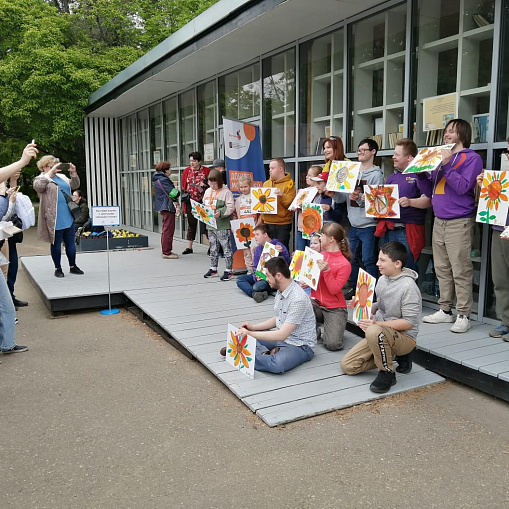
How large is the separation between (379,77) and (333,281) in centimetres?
305

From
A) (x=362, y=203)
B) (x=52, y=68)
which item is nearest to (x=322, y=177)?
(x=362, y=203)

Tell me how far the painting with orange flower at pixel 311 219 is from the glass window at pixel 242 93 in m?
3.44

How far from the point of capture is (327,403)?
375 cm

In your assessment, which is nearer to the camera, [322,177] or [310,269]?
[310,269]

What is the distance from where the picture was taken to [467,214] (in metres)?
4.73

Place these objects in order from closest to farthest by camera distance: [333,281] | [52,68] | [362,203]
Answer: [333,281] < [362,203] < [52,68]

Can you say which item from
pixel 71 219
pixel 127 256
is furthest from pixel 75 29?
pixel 71 219

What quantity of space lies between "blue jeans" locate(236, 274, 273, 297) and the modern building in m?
1.85

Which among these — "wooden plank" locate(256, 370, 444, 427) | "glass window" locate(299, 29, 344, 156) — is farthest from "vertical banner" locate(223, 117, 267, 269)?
"wooden plank" locate(256, 370, 444, 427)

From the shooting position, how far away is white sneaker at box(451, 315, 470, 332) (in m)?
4.81

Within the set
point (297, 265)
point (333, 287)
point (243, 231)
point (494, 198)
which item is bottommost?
point (333, 287)

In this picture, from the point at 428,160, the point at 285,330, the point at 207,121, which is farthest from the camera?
the point at 207,121

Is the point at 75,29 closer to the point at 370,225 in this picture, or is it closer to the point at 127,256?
the point at 127,256

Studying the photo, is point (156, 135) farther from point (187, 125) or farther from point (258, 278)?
point (258, 278)
